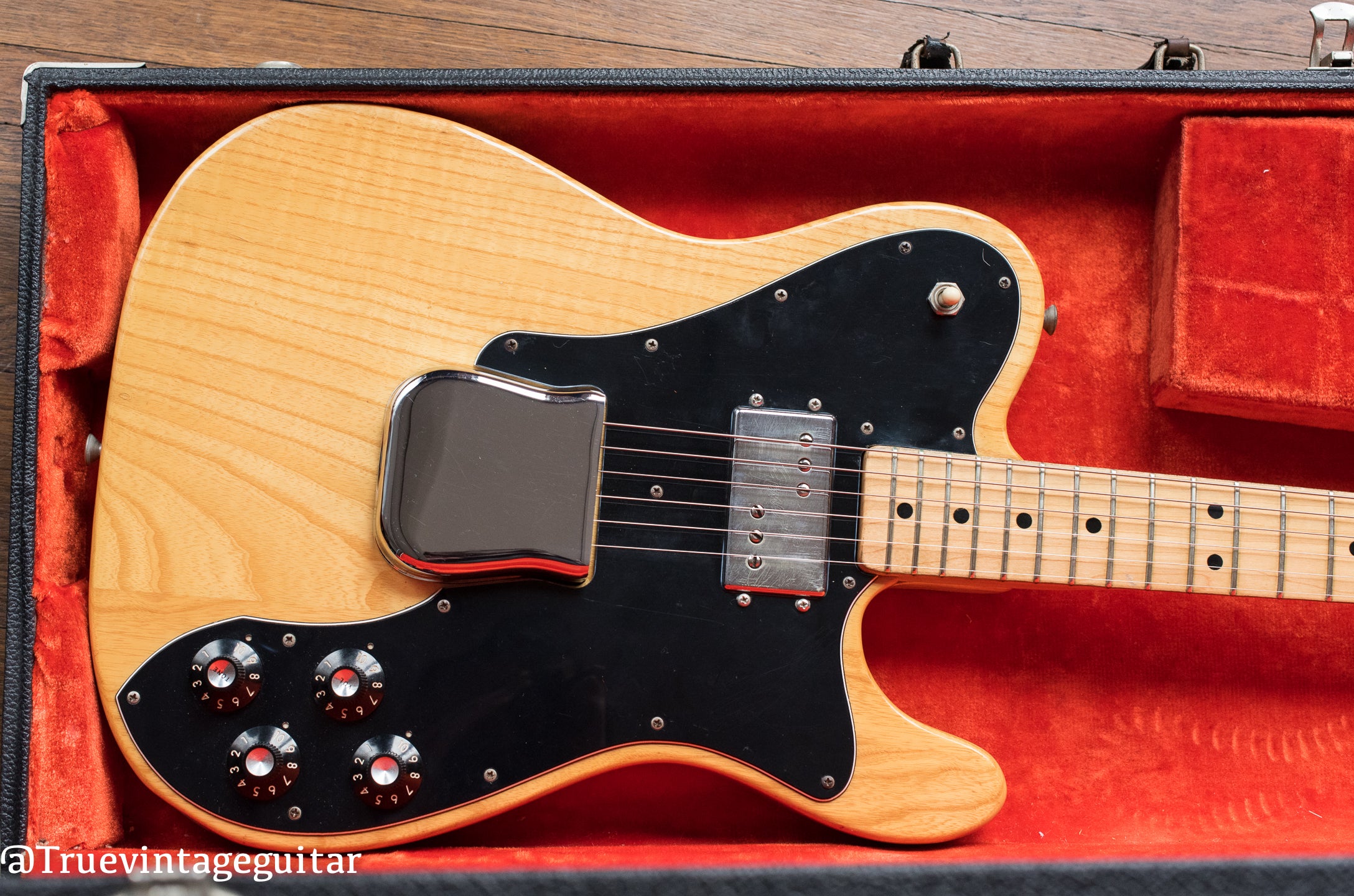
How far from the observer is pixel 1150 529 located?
85 centimetres

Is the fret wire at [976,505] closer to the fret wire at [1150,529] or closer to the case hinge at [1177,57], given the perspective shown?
the fret wire at [1150,529]

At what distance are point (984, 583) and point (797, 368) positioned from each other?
0.92ft

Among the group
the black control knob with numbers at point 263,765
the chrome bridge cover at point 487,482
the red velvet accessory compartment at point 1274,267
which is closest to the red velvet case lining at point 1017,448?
the red velvet accessory compartment at point 1274,267

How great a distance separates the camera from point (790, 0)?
3.50 ft

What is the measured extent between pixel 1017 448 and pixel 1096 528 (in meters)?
0.17

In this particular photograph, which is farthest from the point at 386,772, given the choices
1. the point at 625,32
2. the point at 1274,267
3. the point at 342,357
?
the point at 1274,267

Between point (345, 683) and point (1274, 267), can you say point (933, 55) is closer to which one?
point (1274, 267)

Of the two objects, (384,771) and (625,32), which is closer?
(384,771)

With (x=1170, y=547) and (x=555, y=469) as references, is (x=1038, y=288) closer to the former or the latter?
(x=1170, y=547)

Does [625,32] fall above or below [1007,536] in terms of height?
above

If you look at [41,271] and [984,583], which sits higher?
[41,271]

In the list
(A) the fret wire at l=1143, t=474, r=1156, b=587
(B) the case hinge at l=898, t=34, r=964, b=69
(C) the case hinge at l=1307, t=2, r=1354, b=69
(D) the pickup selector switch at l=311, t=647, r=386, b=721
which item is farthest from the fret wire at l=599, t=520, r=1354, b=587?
(C) the case hinge at l=1307, t=2, r=1354, b=69

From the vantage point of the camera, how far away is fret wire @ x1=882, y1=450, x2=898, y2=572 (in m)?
0.82

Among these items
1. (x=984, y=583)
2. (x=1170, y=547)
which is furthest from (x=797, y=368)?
(x=1170, y=547)
